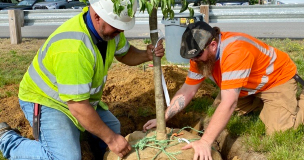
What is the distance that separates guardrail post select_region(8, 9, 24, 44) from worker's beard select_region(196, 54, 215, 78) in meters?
5.94

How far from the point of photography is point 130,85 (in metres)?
4.82

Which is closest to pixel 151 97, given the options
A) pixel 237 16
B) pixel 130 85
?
pixel 130 85

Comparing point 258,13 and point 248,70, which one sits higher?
point 258,13

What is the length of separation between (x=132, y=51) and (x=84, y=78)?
43.3 inches

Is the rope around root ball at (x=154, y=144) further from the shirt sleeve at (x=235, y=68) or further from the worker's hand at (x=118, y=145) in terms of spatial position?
the shirt sleeve at (x=235, y=68)

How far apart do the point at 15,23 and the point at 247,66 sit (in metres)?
6.39

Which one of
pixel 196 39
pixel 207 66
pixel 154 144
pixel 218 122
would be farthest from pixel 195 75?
pixel 154 144

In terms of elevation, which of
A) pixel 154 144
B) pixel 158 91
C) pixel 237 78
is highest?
pixel 237 78

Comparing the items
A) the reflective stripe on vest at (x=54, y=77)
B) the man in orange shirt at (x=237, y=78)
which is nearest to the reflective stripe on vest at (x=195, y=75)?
the man in orange shirt at (x=237, y=78)

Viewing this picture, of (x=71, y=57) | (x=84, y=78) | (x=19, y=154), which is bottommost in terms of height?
(x=19, y=154)

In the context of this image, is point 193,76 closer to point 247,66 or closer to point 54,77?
point 247,66

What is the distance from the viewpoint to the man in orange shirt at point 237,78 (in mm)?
2863

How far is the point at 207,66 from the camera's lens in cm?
311

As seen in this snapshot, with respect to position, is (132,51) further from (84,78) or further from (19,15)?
(19,15)
